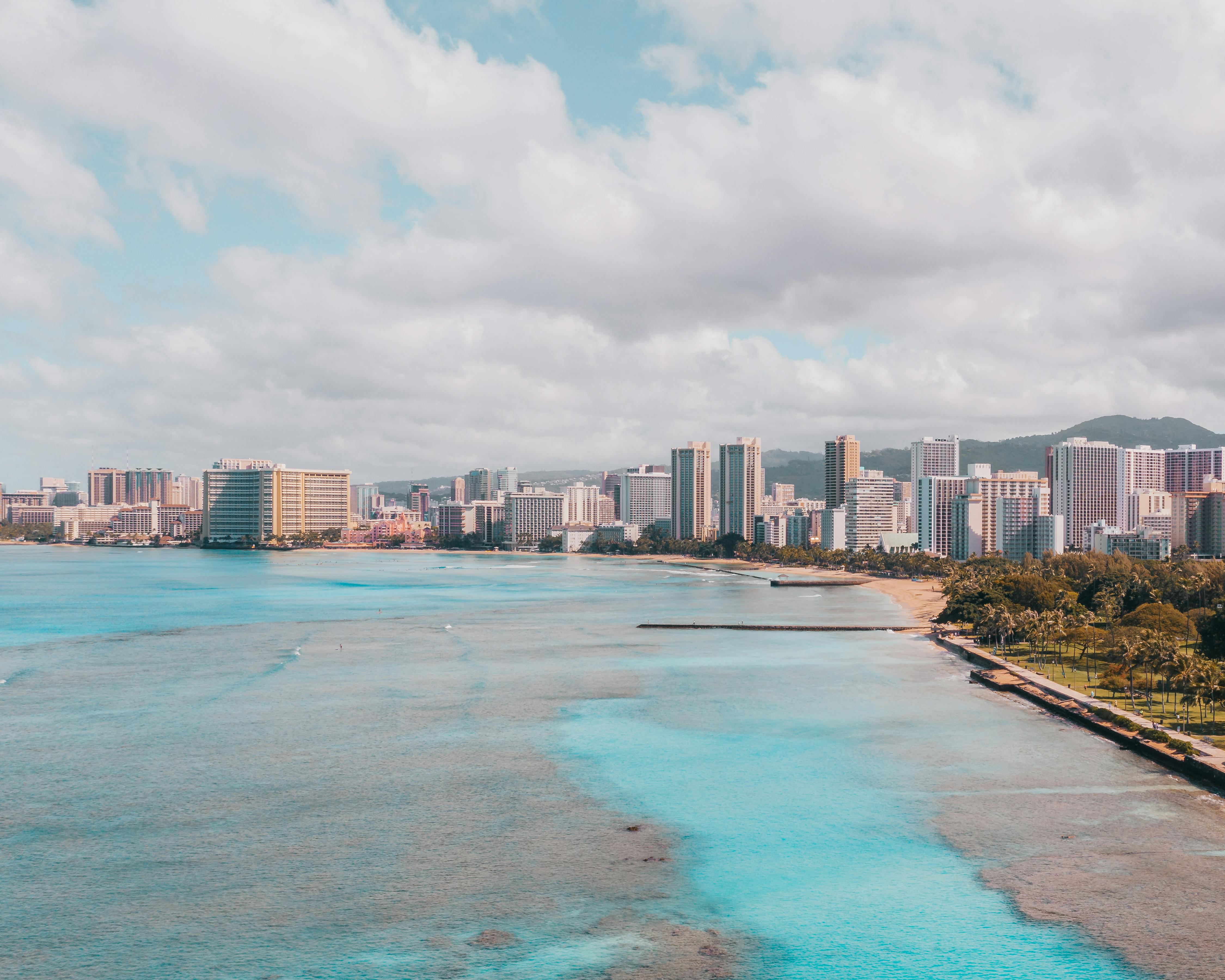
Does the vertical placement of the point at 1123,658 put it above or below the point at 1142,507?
below

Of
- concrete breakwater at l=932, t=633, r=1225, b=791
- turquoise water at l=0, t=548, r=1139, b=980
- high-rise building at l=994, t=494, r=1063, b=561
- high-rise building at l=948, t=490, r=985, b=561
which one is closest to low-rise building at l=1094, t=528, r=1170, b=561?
high-rise building at l=994, t=494, r=1063, b=561

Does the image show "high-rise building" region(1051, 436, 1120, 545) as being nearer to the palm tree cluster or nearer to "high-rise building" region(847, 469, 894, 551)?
"high-rise building" region(847, 469, 894, 551)

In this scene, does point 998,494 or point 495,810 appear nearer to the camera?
point 495,810

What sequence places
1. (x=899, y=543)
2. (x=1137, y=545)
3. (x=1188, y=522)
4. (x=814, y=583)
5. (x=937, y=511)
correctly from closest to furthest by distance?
(x=814, y=583) → (x=1137, y=545) → (x=1188, y=522) → (x=937, y=511) → (x=899, y=543)

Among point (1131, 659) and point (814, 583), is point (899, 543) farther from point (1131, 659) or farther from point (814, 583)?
point (1131, 659)

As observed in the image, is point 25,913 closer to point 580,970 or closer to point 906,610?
point 580,970

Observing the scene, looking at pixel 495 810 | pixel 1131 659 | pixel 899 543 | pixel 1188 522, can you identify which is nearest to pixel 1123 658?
pixel 1131 659
